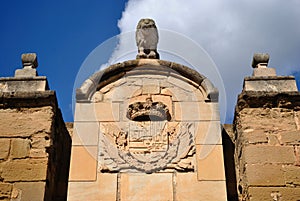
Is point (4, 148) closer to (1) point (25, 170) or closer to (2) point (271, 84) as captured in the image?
(1) point (25, 170)

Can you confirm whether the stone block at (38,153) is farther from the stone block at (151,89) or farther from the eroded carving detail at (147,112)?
the stone block at (151,89)

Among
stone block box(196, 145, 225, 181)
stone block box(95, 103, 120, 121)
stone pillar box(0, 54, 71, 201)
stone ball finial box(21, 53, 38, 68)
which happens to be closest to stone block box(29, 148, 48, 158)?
stone pillar box(0, 54, 71, 201)

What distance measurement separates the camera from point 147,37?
6770 millimetres

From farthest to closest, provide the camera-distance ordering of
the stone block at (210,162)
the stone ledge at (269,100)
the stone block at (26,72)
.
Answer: the stone block at (26,72)
the stone ledge at (269,100)
the stone block at (210,162)

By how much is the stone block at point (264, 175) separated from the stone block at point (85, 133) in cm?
177

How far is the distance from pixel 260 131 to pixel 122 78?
184cm

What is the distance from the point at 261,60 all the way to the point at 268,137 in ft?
3.71

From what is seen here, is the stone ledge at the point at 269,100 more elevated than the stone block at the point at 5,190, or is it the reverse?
the stone ledge at the point at 269,100

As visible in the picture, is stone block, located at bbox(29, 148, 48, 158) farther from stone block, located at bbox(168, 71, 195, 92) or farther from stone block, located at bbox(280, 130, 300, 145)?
stone block, located at bbox(280, 130, 300, 145)

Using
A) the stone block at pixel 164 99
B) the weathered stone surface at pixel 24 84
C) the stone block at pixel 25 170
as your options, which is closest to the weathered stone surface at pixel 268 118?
the stone block at pixel 164 99

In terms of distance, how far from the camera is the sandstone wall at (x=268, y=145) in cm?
541

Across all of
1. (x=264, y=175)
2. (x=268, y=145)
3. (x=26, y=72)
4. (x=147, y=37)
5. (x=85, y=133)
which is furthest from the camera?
(x=147, y=37)

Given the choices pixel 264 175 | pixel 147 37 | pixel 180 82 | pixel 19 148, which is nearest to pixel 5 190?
pixel 19 148

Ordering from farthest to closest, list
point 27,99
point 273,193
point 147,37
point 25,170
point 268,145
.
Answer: point 147,37 → point 27,99 → point 268,145 → point 25,170 → point 273,193
